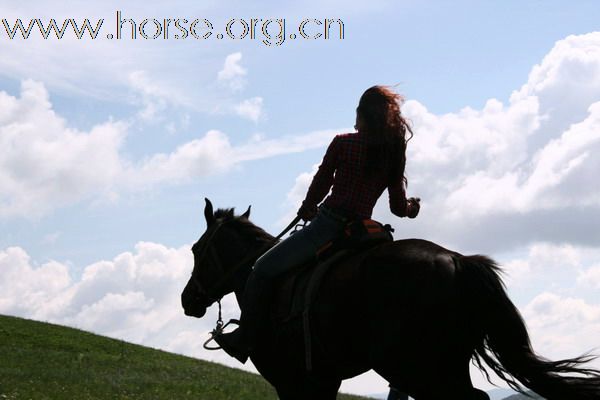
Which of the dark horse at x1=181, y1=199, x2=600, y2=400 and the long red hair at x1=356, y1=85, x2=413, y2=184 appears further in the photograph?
the long red hair at x1=356, y1=85, x2=413, y2=184

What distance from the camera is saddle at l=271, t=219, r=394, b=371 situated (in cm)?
945

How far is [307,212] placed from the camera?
33.5ft

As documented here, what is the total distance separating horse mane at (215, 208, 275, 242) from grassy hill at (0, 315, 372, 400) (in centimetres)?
967

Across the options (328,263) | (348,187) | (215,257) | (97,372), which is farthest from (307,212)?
(97,372)

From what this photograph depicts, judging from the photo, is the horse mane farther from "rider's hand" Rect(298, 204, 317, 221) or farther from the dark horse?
the dark horse

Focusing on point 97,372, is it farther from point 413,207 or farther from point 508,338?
point 508,338


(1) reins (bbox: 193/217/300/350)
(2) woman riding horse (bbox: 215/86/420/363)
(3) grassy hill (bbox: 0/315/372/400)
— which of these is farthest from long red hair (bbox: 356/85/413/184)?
(3) grassy hill (bbox: 0/315/372/400)

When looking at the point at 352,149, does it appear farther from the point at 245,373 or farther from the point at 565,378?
the point at 245,373

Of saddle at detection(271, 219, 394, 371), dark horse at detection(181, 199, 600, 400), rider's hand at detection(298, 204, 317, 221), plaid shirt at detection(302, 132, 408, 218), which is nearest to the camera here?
dark horse at detection(181, 199, 600, 400)

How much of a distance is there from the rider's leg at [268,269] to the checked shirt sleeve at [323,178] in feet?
0.97

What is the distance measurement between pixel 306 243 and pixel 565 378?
324cm

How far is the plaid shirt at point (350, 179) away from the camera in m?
9.61

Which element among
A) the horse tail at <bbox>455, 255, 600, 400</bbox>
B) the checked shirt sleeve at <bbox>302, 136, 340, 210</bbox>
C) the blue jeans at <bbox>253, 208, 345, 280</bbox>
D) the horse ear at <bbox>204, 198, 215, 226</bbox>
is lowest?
the horse tail at <bbox>455, 255, 600, 400</bbox>

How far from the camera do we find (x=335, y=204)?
32.0ft
